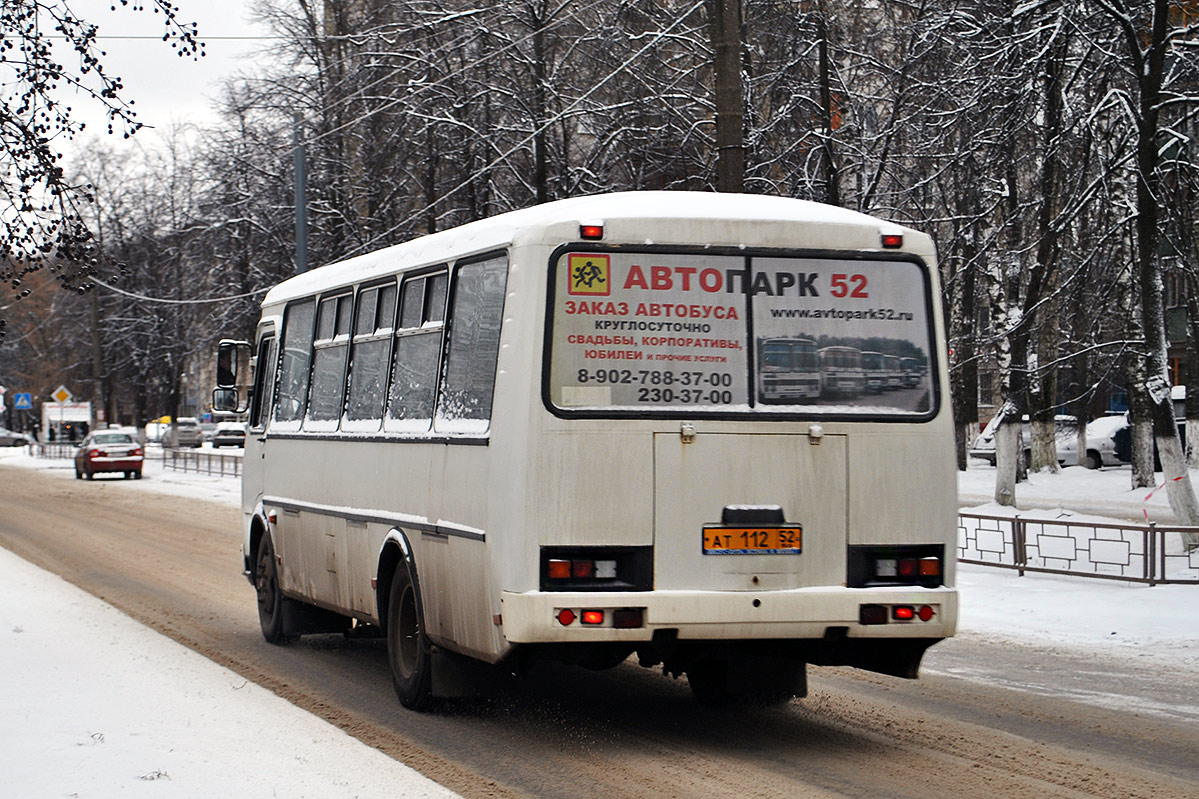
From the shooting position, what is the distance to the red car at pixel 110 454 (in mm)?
49750

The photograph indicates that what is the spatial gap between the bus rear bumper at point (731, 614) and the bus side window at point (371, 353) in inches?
108

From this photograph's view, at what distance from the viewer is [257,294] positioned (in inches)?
1551

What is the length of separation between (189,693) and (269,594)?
3059 mm

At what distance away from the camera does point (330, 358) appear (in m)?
11.5

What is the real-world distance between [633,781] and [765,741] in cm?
124

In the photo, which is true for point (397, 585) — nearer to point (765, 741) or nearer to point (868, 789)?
point (765, 741)

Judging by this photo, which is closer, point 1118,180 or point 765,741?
point 765,741

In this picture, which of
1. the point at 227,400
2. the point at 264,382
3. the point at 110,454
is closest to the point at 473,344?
the point at 264,382

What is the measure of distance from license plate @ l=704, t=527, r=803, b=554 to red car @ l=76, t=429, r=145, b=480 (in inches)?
1741

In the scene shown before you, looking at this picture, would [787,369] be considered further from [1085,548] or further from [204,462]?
[204,462]

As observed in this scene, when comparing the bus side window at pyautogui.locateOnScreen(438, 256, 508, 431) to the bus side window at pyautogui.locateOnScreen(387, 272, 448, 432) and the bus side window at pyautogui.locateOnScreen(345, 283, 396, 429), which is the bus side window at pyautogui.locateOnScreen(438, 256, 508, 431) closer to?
the bus side window at pyautogui.locateOnScreen(387, 272, 448, 432)

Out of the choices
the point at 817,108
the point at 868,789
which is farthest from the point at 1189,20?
the point at 868,789

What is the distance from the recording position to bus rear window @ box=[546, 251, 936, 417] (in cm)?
816

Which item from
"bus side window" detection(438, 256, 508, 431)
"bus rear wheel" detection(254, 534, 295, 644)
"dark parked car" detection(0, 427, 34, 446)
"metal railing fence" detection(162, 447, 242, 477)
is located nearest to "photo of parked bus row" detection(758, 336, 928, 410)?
"bus side window" detection(438, 256, 508, 431)
